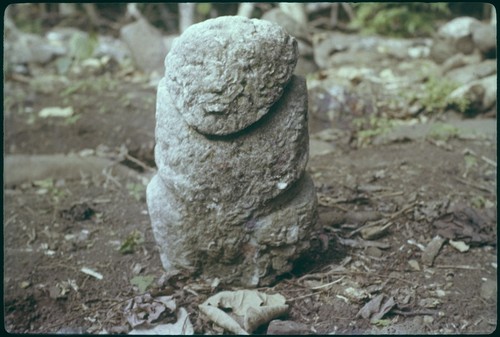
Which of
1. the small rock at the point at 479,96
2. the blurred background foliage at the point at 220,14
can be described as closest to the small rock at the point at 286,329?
the small rock at the point at 479,96

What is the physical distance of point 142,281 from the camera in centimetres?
336

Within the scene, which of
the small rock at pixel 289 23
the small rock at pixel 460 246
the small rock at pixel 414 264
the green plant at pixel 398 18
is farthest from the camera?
the green plant at pixel 398 18

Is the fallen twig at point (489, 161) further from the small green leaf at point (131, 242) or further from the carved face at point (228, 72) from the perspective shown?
the small green leaf at point (131, 242)

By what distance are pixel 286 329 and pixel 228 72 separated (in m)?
1.24

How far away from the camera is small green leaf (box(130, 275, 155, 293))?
3.30 m

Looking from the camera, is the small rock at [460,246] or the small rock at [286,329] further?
the small rock at [460,246]

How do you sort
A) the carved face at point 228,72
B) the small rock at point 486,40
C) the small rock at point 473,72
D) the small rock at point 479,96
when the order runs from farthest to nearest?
the small rock at point 486,40 < the small rock at point 473,72 < the small rock at point 479,96 < the carved face at point 228,72

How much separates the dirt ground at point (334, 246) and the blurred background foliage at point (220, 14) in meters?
3.87

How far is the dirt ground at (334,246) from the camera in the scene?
3.05 meters

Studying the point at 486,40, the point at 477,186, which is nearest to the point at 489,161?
the point at 477,186

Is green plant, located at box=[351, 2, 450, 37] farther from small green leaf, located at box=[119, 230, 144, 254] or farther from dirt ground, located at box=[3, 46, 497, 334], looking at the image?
small green leaf, located at box=[119, 230, 144, 254]

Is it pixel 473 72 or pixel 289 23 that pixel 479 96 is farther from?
pixel 289 23

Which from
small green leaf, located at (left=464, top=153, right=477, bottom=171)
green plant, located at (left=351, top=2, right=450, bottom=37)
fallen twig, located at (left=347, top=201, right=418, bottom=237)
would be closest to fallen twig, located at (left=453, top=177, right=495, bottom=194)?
small green leaf, located at (left=464, top=153, right=477, bottom=171)

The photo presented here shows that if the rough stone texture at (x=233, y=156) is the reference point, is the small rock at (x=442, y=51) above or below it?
below
